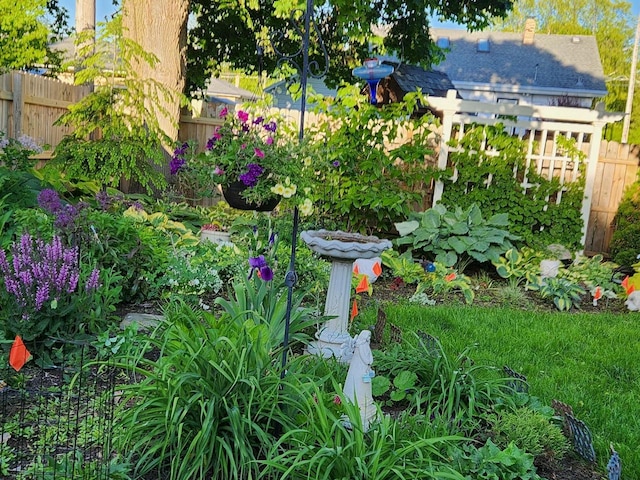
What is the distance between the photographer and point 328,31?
11.0m

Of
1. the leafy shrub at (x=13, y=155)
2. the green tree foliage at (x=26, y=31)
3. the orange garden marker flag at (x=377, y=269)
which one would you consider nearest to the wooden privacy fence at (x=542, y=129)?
the leafy shrub at (x=13, y=155)

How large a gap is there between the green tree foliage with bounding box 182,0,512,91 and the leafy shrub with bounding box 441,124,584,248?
2693 millimetres

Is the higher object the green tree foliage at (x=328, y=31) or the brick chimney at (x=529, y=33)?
the brick chimney at (x=529, y=33)

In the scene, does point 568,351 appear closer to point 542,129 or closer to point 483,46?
point 542,129

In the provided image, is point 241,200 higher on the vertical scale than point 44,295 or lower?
higher

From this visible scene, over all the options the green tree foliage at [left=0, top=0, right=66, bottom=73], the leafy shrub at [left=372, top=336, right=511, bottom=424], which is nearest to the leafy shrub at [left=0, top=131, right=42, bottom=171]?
the leafy shrub at [left=372, top=336, right=511, bottom=424]

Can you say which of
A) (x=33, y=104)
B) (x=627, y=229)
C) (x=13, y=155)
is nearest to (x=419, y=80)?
(x=627, y=229)

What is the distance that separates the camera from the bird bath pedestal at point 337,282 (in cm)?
355

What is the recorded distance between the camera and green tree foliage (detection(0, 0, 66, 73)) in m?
15.3

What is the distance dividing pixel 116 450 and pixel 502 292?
4.45 metres

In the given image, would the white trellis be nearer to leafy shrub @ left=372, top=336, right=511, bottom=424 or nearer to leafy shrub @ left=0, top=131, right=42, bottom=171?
leafy shrub @ left=0, top=131, right=42, bottom=171

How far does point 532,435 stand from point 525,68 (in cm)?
2343

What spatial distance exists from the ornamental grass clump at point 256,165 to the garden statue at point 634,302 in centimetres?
401

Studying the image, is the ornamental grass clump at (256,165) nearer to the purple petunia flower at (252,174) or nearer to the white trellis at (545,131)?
the purple petunia flower at (252,174)
